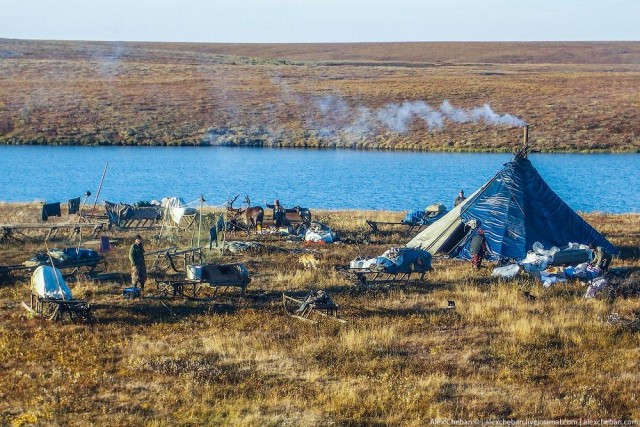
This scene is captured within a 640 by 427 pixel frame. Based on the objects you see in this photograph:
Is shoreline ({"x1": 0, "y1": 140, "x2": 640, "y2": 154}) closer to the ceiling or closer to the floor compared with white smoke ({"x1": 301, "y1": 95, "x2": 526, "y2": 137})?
closer to the floor

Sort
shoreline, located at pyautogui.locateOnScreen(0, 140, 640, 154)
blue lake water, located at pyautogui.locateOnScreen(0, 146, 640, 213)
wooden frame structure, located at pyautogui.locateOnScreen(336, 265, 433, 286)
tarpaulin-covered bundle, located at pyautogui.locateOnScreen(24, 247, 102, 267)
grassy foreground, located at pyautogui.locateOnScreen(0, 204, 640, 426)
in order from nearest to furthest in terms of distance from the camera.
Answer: grassy foreground, located at pyautogui.locateOnScreen(0, 204, 640, 426) < wooden frame structure, located at pyautogui.locateOnScreen(336, 265, 433, 286) < tarpaulin-covered bundle, located at pyautogui.locateOnScreen(24, 247, 102, 267) < blue lake water, located at pyautogui.locateOnScreen(0, 146, 640, 213) < shoreline, located at pyautogui.locateOnScreen(0, 140, 640, 154)

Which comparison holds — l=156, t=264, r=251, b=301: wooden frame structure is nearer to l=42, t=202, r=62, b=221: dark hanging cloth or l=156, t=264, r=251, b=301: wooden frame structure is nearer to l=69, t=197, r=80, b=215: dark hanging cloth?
l=42, t=202, r=62, b=221: dark hanging cloth

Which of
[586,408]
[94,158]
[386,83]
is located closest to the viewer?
[586,408]

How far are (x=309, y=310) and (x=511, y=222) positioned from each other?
846 centimetres

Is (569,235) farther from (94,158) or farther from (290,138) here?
(290,138)

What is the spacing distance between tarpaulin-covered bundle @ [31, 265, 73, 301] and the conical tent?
10.3m

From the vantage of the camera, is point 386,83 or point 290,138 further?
point 386,83

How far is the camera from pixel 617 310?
1861cm

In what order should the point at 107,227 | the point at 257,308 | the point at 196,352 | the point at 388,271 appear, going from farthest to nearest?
the point at 107,227, the point at 388,271, the point at 257,308, the point at 196,352

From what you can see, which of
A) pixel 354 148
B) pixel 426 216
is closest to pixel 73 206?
pixel 426 216

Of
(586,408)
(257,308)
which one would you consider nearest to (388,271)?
(257,308)

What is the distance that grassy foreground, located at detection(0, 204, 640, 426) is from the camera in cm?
1283

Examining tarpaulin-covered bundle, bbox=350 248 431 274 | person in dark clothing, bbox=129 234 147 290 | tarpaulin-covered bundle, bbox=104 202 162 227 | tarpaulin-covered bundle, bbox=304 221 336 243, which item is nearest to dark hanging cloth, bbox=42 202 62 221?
tarpaulin-covered bundle, bbox=104 202 162 227

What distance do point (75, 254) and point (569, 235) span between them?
43.1ft
